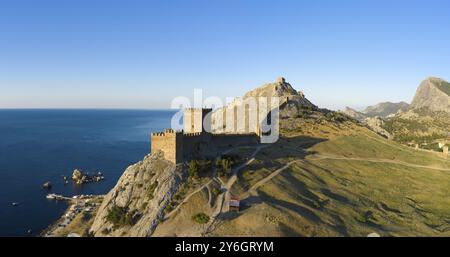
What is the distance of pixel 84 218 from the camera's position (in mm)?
79062

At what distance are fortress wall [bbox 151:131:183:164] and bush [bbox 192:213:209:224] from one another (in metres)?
14.3

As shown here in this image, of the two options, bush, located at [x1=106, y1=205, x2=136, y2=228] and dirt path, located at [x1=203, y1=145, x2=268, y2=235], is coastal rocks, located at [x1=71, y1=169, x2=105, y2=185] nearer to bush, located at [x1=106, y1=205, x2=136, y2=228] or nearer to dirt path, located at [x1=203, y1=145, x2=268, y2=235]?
bush, located at [x1=106, y1=205, x2=136, y2=228]

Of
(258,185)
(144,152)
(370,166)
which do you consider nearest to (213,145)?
(258,185)

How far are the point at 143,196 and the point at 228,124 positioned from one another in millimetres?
77382

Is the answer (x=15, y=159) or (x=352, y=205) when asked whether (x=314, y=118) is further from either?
(x=15, y=159)

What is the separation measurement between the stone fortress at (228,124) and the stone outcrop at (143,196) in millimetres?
2758

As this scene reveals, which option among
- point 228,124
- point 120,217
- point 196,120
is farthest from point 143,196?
point 228,124

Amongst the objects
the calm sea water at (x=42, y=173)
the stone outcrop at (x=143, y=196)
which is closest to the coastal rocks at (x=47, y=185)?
the calm sea water at (x=42, y=173)

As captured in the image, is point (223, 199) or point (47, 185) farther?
point (47, 185)

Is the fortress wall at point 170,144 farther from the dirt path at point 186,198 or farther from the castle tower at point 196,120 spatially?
the castle tower at point 196,120

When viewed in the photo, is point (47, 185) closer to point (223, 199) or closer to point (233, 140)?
point (233, 140)

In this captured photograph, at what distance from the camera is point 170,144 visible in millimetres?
61844

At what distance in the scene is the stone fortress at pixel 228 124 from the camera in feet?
207
